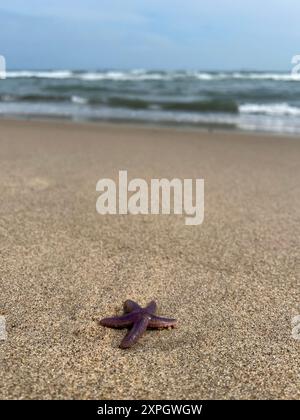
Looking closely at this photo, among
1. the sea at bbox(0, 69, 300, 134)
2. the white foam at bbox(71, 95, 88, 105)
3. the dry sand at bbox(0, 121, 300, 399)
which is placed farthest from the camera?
the white foam at bbox(71, 95, 88, 105)

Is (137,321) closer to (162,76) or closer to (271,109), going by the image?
(271,109)

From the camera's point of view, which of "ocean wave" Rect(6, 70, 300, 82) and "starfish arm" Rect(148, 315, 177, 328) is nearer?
"starfish arm" Rect(148, 315, 177, 328)

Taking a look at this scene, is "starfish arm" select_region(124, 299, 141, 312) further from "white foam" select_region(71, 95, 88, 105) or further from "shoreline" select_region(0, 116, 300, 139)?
"white foam" select_region(71, 95, 88, 105)

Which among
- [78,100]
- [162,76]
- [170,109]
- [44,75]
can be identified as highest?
[44,75]

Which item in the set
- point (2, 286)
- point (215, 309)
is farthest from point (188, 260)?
point (2, 286)

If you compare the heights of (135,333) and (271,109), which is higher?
(271,109)

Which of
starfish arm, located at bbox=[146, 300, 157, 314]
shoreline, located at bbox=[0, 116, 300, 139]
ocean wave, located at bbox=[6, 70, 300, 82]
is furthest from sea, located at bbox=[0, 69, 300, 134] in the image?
ocean wave, located at bbox=[6, 70, 300, 82]

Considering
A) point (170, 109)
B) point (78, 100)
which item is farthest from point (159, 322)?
point (78, 100)
